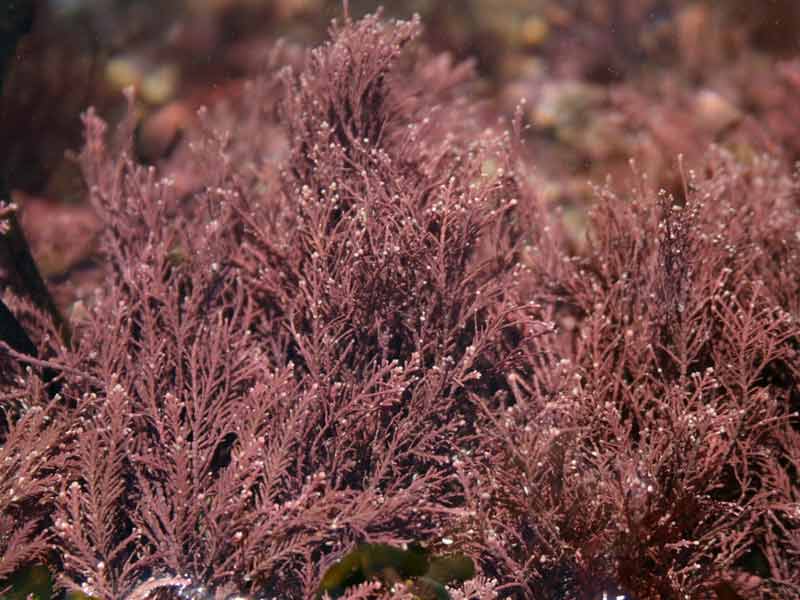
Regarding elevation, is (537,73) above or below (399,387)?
above

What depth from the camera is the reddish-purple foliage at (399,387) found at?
6.24ft

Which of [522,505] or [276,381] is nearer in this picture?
[522,505]

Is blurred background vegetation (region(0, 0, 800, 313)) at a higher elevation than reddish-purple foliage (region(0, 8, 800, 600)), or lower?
higher

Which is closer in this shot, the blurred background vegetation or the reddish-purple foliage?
the reddish-purple foliage

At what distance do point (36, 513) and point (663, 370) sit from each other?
1.85 meters

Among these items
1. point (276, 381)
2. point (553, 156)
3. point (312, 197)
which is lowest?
point (276, 381)

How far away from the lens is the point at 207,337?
7.16 ft

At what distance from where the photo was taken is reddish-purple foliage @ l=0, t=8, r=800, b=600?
1.90 m

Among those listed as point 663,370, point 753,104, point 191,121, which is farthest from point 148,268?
point 753,104

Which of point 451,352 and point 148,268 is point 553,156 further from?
point 148,268

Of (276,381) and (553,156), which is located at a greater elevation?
(553,156)

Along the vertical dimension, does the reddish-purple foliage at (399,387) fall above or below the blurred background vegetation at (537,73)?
below

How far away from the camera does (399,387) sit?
6.29 feet

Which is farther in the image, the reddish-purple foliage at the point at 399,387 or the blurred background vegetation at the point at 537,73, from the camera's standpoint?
the blurred background vegetation at the point at 537,73
